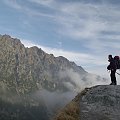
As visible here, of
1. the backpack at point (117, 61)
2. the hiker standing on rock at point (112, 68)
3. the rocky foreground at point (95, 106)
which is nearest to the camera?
the rocky foreground at point (95, 106)

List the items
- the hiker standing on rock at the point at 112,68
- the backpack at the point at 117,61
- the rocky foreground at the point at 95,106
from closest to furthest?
the rocky foreground at the point at 95,106, the backpack at the point at 117,61, the hiker standing on rock at the point at 112,68

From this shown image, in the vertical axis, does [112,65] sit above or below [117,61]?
below

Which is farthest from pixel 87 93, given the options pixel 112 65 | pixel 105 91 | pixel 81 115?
pixel 112 65

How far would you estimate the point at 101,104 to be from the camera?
15969mm

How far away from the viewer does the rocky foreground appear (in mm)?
14914

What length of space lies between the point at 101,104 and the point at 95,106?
385mm

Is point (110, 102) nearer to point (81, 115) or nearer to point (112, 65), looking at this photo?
point (81, 115)

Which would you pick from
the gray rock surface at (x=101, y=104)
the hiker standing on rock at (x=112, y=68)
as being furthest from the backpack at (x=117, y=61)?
the gray rock surface at (x=101, y=104)

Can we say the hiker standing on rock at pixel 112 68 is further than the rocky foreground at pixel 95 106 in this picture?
Yes

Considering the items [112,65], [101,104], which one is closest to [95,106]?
[101,104]

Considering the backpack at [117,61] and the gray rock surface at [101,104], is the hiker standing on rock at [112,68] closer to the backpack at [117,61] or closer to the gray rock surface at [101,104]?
the backpack at [117,61]

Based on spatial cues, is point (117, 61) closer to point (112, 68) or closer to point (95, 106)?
point (112, 68)

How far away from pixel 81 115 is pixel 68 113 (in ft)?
2.17

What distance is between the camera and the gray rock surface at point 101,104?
15.0 meters
